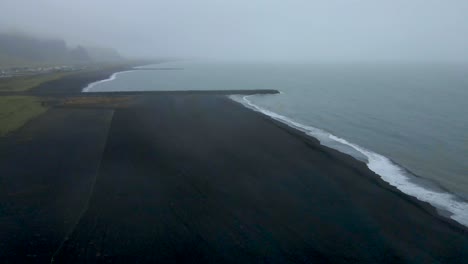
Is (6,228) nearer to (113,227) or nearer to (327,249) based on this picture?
(113,227)

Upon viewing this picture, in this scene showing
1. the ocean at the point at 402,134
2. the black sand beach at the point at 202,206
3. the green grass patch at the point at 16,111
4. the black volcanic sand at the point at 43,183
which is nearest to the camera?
the black sand beach at the point at 202,206

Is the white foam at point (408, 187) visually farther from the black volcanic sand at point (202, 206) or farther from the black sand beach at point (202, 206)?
the black volcanic sand at point (202, 206)

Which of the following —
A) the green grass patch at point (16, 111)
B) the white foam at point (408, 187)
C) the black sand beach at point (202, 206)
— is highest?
the green grass patch at point (16, 111)

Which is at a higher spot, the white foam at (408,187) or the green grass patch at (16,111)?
the green grass patch at (16,111)

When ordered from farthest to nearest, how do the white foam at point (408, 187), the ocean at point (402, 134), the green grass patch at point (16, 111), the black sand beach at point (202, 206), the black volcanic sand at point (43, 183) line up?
the green grass patch at point (16, 111)
the ocean at point (402, 134)
the white foam at point (408, 187)
the black volcanic sand at point (43, 183)
the black sand beach at point (202, 206)

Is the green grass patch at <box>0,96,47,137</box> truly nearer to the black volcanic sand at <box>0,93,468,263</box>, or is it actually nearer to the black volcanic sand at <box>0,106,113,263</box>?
the black volcanic sand at <box>0,106,113,263</box>

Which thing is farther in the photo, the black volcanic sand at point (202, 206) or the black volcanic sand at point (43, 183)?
the black volcanic sand at point (43, 183)

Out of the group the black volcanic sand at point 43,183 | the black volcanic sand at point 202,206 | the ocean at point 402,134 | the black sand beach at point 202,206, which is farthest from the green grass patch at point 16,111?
the ocean at point 402,134
